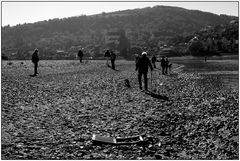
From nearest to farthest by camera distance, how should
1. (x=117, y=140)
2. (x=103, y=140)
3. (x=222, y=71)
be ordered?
1. (x=103, y=140)
2. (x=117, y=140)
3. (x=222, y=71)

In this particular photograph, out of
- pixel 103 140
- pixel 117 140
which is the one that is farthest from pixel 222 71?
pixel 103 140

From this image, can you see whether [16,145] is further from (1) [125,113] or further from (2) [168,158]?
(1) [125,113]

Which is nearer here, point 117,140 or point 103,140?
point 103,140

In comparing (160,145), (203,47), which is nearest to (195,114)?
(160,145)

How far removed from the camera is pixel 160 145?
Answer: 997cm

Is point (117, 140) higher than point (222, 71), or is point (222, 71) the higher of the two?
point (117, 140)

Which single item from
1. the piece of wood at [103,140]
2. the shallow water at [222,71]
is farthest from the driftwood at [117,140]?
the shallow water at [222,71]

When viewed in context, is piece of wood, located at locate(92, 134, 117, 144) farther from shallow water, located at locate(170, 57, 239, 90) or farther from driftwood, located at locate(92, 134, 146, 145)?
shallow water, located at locate(170, 57, 239, 90)

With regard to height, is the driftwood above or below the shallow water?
above

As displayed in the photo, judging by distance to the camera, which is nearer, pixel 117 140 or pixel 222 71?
pixel 117 140

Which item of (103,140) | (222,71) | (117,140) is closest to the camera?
(103,140)

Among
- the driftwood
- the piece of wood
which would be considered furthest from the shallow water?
the piece of wood

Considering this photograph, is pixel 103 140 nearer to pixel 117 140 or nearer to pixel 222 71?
pixel 117 140

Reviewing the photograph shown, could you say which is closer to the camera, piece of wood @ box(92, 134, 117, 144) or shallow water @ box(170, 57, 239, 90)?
piece of wood @ box(92, 134, 117, 144)
